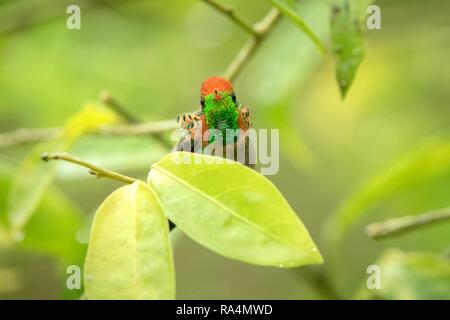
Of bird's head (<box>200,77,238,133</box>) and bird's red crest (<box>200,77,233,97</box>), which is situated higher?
bird's red crest (<box>200,77,233,97</box>)

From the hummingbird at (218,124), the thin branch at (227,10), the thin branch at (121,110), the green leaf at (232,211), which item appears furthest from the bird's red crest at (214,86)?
the thin branch at (121,110)

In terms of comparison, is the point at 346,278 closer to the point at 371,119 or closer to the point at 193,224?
the point at 371,119

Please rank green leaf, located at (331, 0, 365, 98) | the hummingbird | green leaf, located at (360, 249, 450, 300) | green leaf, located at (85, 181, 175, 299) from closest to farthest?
green leaf, located at (85, 181, 175, 299)
the hummingbird
green leaf, located at (331, 0, 365, 98)
green leaf, located at (360, 249, 450, 300)

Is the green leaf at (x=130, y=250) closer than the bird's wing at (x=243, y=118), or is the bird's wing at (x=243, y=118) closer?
the green leaf at (x=130, y=250)

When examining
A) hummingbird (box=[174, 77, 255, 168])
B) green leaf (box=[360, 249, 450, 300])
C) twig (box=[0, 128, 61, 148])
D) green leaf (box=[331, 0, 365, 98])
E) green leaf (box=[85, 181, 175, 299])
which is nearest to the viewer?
green leaf (box=[85, 181, 175, 299])

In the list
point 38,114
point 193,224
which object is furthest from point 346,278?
point 193,224

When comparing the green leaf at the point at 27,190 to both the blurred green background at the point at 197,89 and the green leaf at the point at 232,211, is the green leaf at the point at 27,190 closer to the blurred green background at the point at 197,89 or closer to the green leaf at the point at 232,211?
the blurred green background at the point at 197,89

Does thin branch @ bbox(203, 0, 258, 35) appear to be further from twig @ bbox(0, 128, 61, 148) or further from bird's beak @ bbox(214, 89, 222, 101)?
twig @ bbox(0, 128, 61, 148)

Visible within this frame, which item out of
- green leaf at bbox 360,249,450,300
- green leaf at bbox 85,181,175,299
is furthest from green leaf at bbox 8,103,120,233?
green leaf at bbox 360,249,450,300
